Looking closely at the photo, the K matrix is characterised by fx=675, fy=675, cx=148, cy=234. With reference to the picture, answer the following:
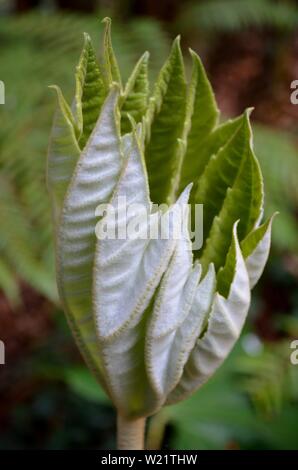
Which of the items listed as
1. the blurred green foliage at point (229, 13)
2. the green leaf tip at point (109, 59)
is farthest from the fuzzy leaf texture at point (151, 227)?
the blurred green foliage at point (229, 13)

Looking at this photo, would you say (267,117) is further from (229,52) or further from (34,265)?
(34,265)

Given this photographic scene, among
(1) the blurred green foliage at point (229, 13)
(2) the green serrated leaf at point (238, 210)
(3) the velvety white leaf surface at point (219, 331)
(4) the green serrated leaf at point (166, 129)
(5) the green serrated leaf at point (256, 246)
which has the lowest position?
(3) the velvety white leaf surface at point (219, 331)

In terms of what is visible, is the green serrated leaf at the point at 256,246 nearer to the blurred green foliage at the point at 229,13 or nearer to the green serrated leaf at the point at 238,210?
the green serrated leaf at the point at 238,210

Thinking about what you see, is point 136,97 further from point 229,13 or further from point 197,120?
point 229,13

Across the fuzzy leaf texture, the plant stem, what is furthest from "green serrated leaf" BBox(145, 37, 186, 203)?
the plant stem

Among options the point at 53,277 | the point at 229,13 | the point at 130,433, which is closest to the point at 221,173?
the point at 130,433

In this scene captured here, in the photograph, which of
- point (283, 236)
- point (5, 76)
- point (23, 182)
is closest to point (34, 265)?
point (23, 182)

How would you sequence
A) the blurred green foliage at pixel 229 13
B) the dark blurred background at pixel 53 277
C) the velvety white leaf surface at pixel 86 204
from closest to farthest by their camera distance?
the velvety white leaf surface at pixel 86 204 → the dark blurred background at pixel 53 277 → the blurred green foliage at pixel 229 13

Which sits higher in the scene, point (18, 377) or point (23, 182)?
point (23, 182)

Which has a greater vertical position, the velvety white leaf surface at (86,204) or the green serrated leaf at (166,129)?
the green serrated leaf at (166,129)
